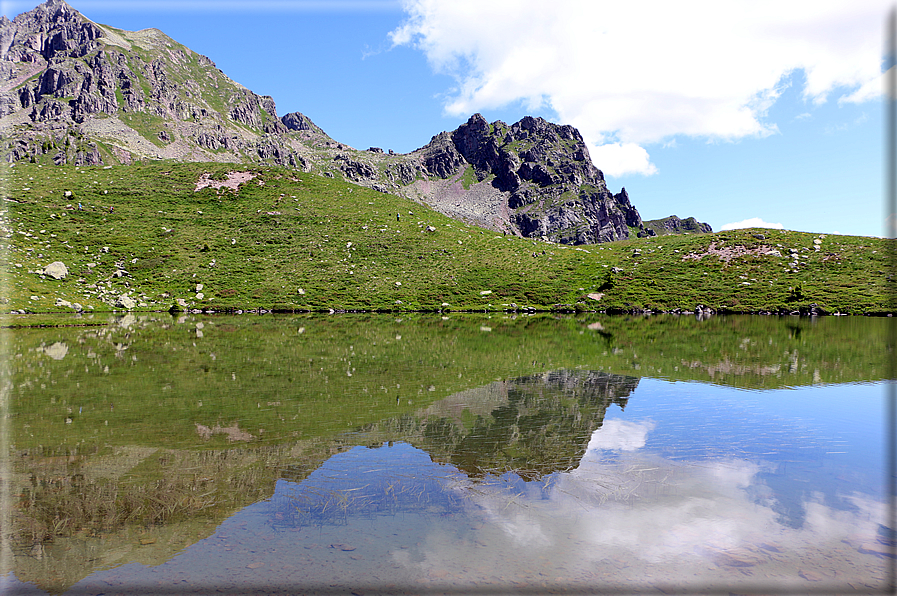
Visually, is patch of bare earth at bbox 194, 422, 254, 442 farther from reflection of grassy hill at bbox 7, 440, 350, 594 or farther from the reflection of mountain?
the reflection of mountain

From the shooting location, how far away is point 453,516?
291 inches

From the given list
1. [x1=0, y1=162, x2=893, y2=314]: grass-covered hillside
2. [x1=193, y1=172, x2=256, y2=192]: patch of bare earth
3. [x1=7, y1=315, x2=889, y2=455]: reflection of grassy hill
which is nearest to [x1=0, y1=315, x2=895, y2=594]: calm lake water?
[x1=7, y1=315, x2=889, y2=455]: reflection of grassy hill

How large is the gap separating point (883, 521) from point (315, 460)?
10.4 m

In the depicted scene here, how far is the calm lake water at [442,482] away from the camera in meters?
6.04

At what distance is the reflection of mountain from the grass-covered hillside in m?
48.1

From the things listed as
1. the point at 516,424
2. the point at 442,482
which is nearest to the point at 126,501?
the point at 442,482

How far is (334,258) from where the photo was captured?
251 ft

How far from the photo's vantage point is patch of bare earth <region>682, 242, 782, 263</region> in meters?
77.8

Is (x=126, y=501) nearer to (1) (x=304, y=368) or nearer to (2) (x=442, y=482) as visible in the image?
(2) (x=442, y=482)

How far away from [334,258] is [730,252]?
6860 centimetres

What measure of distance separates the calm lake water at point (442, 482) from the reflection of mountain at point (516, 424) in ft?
0.30

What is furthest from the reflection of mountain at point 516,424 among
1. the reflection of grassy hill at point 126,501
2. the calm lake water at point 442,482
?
the reflection of grassy hill at point 126,501

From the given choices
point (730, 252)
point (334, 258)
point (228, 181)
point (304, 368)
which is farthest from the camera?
point (228, 181)

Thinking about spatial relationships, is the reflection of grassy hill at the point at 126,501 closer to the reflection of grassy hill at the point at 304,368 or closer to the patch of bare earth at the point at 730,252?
the reflection of grassy hill at the point at 304,368
